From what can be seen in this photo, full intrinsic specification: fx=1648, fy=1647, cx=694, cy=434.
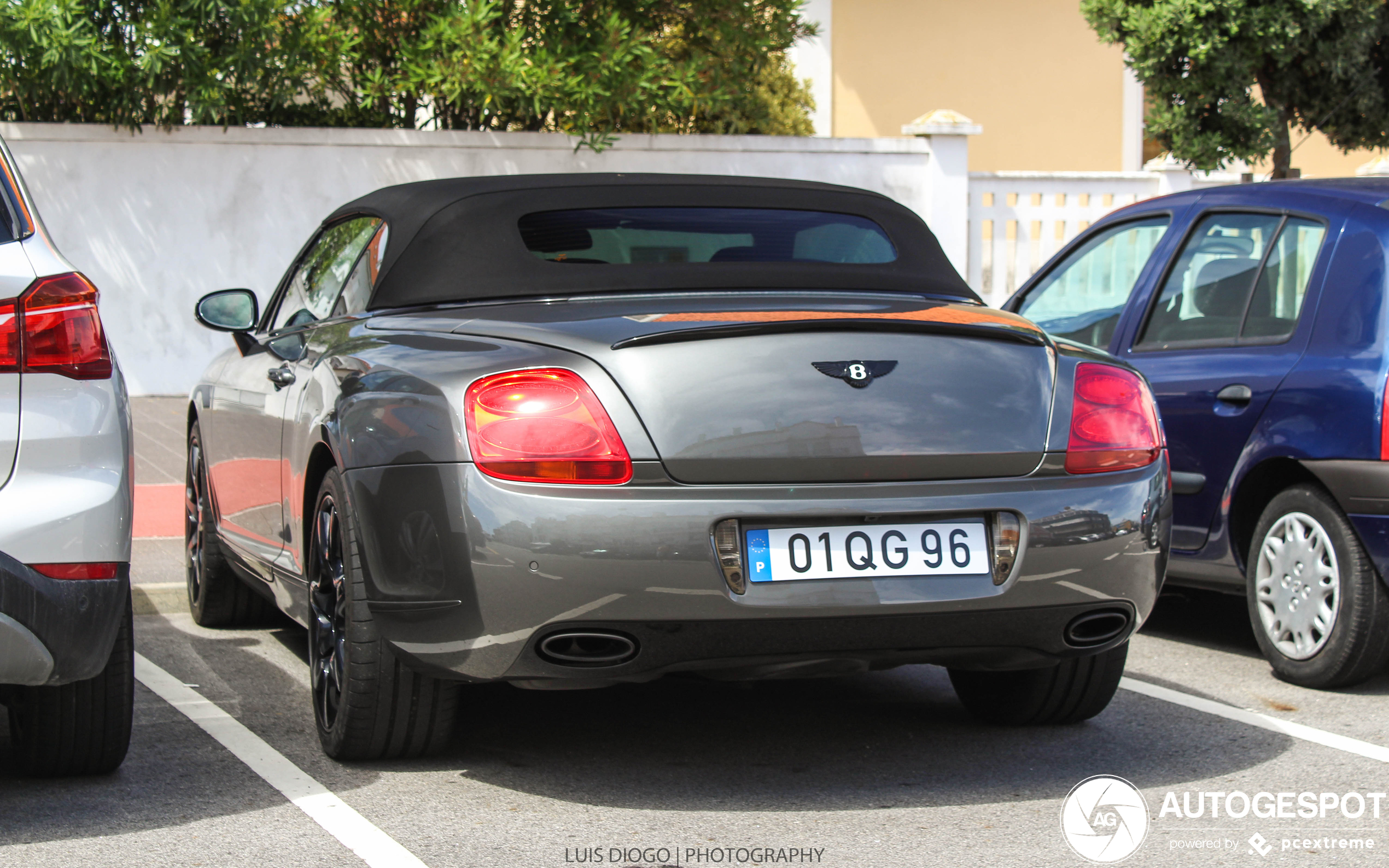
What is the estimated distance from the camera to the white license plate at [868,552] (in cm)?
348

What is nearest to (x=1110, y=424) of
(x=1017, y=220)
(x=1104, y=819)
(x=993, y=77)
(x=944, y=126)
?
(x=1104, y=819)

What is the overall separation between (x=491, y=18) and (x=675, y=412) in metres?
9.93

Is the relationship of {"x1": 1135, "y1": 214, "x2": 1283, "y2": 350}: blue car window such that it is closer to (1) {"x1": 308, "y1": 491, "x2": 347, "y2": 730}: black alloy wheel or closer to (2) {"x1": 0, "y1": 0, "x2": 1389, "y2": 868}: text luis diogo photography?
(2) {"x1": 0, "y1": 0, "x2": 1389, "y2": 868}: text luis diogo photography

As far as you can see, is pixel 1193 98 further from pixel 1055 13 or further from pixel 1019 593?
pixel 1019 593

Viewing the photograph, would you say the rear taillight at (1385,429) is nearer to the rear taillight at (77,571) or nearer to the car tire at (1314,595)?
the car tire at (1314,595)

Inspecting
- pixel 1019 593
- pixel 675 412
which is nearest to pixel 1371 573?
pixel 1019 593

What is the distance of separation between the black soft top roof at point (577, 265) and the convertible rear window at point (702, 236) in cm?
3

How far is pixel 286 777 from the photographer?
4012mm

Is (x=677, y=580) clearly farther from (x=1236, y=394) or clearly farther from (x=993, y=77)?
(x=993, y=77)

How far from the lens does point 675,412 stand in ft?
11.5

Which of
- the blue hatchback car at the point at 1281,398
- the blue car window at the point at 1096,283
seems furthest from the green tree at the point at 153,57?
the blue hatchback car at the point at 1281,398

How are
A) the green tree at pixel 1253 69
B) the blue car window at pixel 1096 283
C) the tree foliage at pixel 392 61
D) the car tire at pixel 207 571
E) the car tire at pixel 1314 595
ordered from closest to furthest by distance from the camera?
1. the car tire at pixel 1314 595
2. the car tire at pixel 207 571
3. the blue car window at pixel 1096 283
4. the tree foliage at pixel 392 61
5. the green tree at pixel 1253 69

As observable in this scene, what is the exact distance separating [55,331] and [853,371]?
1.71 metres

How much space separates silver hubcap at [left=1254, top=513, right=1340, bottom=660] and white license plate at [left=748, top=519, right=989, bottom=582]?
188cm
